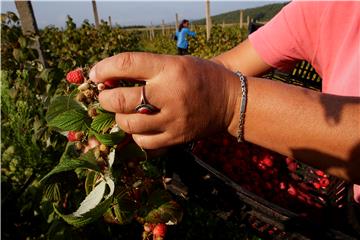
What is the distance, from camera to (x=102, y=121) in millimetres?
857

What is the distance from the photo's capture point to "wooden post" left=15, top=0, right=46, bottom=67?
2176mm

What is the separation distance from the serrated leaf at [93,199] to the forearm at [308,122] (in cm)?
40

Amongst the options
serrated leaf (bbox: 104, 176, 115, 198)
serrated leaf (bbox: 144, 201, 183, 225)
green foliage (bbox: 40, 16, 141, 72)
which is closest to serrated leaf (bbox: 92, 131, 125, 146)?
serrated leaf (bbox: 104, 176, 115, 198)

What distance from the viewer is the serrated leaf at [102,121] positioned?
854 mm

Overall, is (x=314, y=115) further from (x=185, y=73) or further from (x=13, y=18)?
(x=13, y=18)

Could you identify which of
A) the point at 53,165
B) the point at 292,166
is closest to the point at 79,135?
the point at 53,165

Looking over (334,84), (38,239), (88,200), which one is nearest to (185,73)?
(88,200)

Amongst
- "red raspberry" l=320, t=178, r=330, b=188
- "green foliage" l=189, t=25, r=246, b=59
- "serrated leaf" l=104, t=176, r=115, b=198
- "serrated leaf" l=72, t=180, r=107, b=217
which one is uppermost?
"serrated leaf" l=104, t=176, r=115, b=198

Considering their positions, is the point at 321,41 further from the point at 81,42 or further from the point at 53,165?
the point at 81,42

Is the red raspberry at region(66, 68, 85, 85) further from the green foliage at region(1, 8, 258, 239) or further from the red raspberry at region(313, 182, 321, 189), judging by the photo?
the red raspberry at region(313, 182, 321, 189)

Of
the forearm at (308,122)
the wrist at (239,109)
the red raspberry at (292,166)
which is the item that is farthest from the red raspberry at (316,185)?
the wrist at (239,109)

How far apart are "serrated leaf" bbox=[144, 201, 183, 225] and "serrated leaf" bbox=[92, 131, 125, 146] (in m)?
0.27

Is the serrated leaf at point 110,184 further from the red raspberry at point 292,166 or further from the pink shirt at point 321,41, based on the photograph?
the red raspberry at point 292,166

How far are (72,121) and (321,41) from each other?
1.12 m
